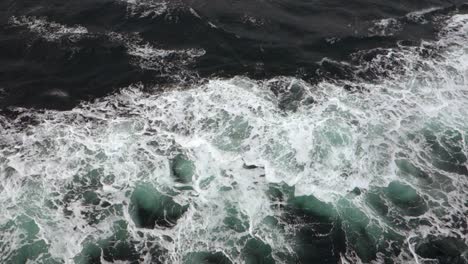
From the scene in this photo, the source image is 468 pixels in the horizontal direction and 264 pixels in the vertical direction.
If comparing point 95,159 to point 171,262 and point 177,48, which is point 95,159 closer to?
point 171,262

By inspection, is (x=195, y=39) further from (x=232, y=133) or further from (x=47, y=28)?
(x=47, y=28)

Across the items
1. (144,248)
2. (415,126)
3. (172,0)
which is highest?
(172,0)

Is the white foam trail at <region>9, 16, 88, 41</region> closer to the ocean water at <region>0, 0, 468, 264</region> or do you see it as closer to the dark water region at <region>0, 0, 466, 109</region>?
the ocean water at <region>0, 0, 468, 264</region>

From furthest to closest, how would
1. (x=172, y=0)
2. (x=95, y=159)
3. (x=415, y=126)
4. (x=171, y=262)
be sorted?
(x=172, y=0), (x=415, y=126), (x=95, y=159), (x=171, y=262)

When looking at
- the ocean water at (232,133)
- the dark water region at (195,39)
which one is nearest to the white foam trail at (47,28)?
the ocean water at (232,133)

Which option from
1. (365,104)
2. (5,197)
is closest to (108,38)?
(5,197)

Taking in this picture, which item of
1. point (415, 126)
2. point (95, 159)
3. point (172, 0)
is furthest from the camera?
point (172, 0)
